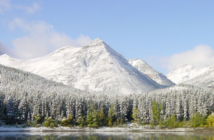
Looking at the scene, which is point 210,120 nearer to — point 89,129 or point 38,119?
point 89,129

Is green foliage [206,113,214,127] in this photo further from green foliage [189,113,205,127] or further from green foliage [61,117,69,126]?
green foliage [61,117,69,126]

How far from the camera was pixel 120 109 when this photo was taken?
6885 inches

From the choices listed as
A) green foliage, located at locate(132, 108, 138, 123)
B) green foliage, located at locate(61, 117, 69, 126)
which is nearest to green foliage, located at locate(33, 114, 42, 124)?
green foliage, located at locate(61, 117, 69, 126)

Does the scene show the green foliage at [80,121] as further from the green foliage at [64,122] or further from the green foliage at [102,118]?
the green foliage at [102,118]

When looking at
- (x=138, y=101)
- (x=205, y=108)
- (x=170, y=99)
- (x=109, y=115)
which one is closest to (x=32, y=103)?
(x=109, y=115)

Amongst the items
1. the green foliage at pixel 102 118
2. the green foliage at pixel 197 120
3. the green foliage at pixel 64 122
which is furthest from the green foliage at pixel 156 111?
the green foliage at pixel 64 122

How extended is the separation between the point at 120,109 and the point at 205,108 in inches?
1805

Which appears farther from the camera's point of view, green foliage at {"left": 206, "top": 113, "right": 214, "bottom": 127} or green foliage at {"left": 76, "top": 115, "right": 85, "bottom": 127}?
green foliage at {"left": 76, "top": 115, "right": 85, "bottom": 127}

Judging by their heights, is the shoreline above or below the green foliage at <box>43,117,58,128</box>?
below

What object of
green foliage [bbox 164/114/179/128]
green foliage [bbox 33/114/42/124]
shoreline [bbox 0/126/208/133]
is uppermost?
green foliage [bbox 33/114/42/124]

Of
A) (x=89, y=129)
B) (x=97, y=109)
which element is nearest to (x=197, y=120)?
(x=97, y=109)

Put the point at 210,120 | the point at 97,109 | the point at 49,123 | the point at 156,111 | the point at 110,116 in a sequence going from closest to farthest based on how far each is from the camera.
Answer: the point at 210,120 → the point at 49,123 → the point at 156,111 → the point at 110,116 → the point at 97,109

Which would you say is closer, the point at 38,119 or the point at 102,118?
the point at 38,119

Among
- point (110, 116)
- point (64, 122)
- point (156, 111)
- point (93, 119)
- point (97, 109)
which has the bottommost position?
point (64, 122)
